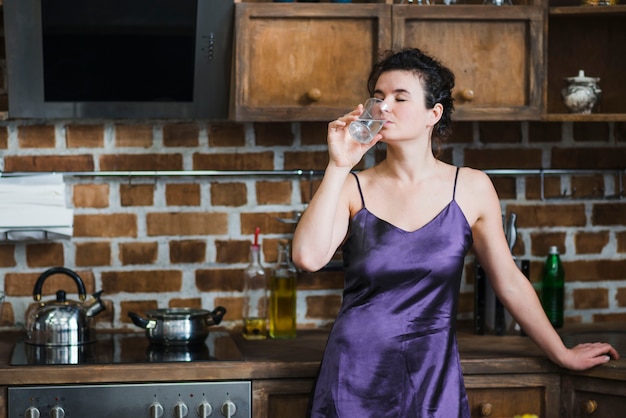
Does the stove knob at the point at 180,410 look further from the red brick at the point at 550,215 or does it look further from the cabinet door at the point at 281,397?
the red brick at the point at 550,215

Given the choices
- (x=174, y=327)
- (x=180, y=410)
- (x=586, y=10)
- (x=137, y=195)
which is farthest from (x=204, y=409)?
(x=586, y=10)

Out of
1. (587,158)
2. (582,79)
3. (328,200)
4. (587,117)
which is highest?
(582,79)

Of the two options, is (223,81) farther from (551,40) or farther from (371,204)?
(551,40)

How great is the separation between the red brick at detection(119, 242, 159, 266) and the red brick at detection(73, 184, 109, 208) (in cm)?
15

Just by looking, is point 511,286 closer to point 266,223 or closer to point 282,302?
point 282,302

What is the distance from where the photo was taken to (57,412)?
2570 mm

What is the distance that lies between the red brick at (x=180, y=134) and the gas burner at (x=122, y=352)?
0.62 meters

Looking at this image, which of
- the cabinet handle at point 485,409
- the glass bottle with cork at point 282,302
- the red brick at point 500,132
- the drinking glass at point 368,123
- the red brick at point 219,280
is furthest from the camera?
the red brick at point 500,132

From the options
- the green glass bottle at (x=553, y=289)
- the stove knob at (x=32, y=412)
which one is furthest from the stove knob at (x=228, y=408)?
the green glass bottle at (x=553, y=289)

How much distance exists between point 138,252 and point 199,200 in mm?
249

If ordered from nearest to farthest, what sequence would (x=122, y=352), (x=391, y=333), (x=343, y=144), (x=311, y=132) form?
(x=343, y=144)
(x=391, y=333)
(x=122, y=352)
(x=311, y=132)

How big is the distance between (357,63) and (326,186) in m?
0.67

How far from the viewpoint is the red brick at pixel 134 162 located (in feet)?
10.4

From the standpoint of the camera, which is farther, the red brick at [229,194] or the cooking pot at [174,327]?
the red brick at [229,194]
